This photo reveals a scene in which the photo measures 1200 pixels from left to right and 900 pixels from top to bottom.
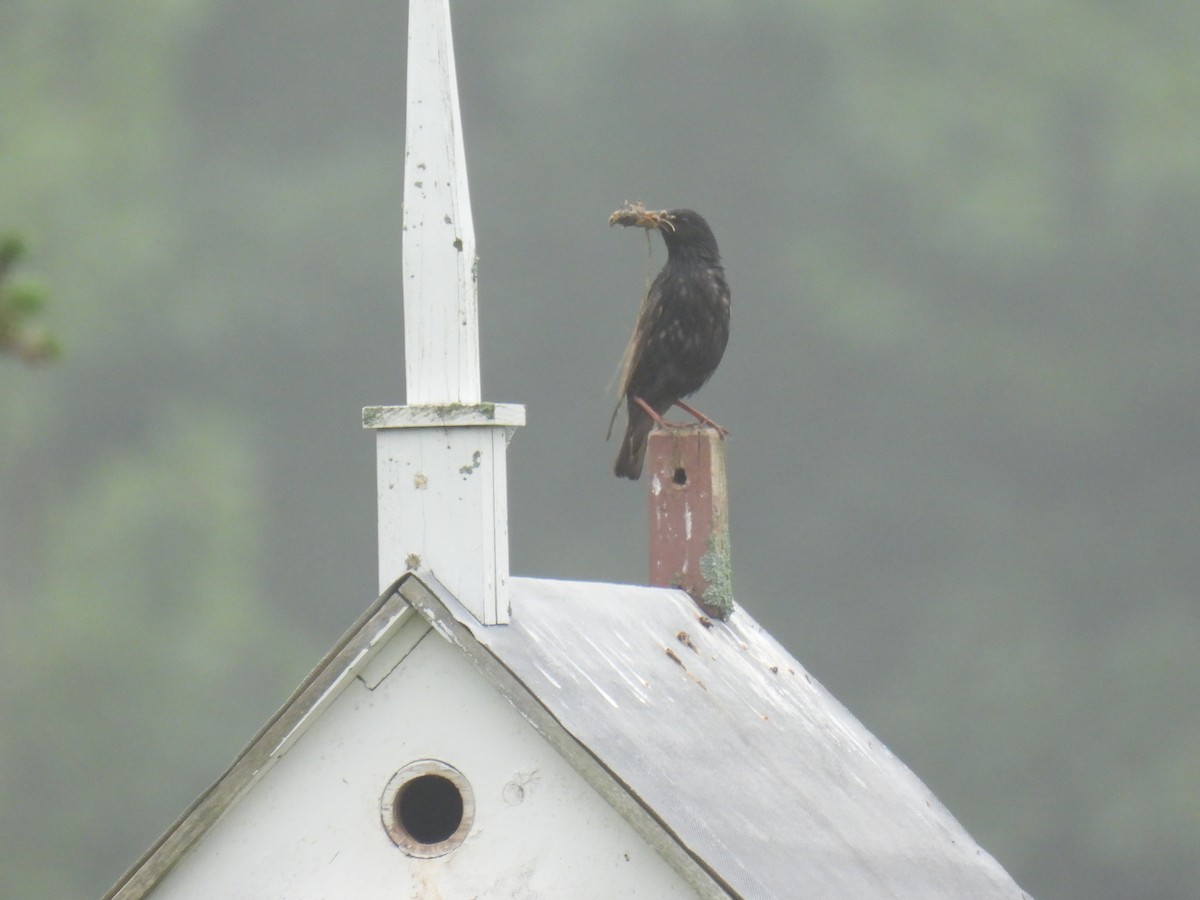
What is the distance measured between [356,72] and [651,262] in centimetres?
3048

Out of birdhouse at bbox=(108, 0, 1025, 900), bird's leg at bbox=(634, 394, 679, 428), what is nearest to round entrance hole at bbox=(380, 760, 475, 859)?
birdhouse at bbox=(108, 0, 1025, 900)

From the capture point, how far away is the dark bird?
10688mm

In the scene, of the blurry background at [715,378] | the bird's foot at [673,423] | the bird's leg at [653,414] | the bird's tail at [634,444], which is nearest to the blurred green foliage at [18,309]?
the bird's foot at [673,423]

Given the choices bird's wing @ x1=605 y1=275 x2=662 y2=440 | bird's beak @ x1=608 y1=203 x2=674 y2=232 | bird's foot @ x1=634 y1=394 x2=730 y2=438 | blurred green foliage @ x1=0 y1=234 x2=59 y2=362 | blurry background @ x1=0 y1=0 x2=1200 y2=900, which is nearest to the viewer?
blurred green foliage @ x1=0 y1=234 x2=59 y2=362

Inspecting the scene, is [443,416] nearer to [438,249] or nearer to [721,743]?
[438,249]

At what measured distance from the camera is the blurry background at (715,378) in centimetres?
3098

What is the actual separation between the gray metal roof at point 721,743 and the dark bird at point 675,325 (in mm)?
1644

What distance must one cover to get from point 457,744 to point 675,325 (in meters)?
4.09

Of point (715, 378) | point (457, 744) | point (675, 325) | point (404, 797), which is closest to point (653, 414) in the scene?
point (675, 325)

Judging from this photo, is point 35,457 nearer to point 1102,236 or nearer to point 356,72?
point 356,72

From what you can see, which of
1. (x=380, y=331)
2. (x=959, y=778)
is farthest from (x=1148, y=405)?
(x=380, y=331)

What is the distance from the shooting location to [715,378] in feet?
108

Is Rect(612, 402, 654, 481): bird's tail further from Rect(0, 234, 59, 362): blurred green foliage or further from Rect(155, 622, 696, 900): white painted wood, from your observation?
Rect(0, 234, 59, 362): blurred green foliage

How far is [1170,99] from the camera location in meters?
35.9
